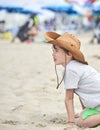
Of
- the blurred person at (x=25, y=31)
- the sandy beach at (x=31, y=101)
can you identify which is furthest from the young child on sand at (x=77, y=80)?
the blurred person at (x=25, y=31)

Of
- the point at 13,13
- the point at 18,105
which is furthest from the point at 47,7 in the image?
the point at 18,105

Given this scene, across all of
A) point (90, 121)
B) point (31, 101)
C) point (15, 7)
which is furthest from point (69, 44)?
point (15, 7)

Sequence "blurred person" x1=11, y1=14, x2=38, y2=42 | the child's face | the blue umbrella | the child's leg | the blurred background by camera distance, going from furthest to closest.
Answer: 1. the blue umbrella
2. the blurred background
3. "blurred person" x1=11, y1=14, x2=38, y2=42
4. the child's face
5. the child's leg

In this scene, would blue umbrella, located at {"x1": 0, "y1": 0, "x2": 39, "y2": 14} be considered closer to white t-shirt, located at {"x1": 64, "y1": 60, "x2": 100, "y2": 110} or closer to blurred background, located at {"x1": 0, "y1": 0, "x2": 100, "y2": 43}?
blurred background, located at {"x1": 0, "y1": 0, "x2": 100, "y2": 43}

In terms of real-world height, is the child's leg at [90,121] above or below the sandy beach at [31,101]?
Result: above

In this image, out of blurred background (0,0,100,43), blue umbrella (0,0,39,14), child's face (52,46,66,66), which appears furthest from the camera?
blue umbrella (0,0,39,14)

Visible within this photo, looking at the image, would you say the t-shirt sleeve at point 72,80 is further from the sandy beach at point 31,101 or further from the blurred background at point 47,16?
the blurred background at point 47,16

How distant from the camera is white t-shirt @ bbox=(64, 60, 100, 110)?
13.6 ft

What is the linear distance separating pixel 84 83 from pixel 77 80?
91 mm

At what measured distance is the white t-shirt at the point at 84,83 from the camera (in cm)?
414

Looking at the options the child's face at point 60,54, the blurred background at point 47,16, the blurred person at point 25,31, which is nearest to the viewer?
the child's face at point 60,54

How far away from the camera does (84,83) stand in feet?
13.8

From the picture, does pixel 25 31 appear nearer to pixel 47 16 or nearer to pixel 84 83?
pixel 47 16

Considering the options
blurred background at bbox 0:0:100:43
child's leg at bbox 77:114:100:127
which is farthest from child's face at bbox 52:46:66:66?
blurred background at bbox 0:0:100:43
